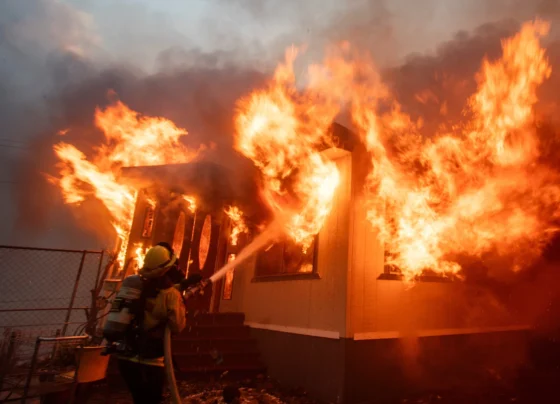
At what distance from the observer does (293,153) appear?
7.48 meters

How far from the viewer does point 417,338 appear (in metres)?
7.23

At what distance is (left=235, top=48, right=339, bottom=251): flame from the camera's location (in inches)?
283

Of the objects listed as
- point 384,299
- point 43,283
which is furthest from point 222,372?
point 43,283

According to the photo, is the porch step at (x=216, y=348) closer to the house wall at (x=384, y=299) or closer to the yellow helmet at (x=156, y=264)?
the house wall at (x=384, y=299)

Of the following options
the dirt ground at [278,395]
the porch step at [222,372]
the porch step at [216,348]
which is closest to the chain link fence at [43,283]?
the porch step at [216,348]

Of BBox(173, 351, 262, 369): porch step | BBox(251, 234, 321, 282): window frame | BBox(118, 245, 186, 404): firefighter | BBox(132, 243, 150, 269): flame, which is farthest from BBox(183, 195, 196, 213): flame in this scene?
BBox(118, 245, 186, 404): firefighter

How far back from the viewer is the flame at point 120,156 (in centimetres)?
978

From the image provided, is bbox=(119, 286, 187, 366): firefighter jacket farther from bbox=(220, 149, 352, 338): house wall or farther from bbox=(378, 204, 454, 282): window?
bbox=(378, 204, 454, 282): window

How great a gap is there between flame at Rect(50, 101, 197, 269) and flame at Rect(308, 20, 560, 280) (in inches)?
216

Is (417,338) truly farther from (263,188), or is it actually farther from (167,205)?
(167,205)

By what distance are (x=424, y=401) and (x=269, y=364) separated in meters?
3.09

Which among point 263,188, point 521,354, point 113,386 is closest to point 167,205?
point 263,188

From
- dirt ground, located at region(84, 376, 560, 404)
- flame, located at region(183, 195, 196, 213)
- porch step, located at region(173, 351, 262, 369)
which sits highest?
flame, located at region(183, 195, 196, 213)

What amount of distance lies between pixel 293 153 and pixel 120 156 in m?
5.52
